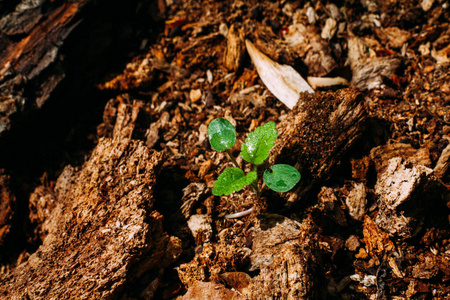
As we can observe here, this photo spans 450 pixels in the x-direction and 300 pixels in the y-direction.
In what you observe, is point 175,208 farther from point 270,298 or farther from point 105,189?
point 270,298

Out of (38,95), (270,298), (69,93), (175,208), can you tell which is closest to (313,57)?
(175,208)

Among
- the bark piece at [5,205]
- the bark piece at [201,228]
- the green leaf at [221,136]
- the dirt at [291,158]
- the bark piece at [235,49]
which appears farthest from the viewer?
the bark piece at [235,49]

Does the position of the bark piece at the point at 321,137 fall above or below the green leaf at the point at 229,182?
below

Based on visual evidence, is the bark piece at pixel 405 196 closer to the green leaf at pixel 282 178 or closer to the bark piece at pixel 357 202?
the bark piece at pixel 357 202

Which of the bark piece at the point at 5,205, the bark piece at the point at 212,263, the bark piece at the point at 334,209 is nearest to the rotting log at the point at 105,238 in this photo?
the bark piece at the point at 212,263

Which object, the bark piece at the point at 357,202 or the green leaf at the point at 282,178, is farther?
the bark piece at the point at 357,202

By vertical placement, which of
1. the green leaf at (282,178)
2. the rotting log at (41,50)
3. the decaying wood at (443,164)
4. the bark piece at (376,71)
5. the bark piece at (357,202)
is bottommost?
the decaying wood at (443,164)

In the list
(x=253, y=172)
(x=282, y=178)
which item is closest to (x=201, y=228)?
(x=253, y=172)
